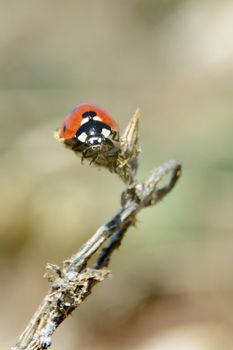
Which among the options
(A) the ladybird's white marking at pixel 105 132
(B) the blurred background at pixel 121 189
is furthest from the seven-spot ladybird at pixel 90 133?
(B) the blurred background at pixel 121 189

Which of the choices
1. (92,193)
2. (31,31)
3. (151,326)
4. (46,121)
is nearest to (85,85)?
(46,121)

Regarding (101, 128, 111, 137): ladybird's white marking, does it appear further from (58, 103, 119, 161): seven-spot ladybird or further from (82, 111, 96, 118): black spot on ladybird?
(82, 111, 96, 118): black spot on ladybird

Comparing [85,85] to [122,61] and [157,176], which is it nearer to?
[122,61]

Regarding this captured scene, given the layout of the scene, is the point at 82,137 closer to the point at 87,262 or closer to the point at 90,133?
A: the point at 90,133

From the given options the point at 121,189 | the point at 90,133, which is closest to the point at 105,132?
the point at 90,133

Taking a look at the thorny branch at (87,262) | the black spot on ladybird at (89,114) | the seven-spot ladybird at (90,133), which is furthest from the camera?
the black spot on ladybird at (89,114)

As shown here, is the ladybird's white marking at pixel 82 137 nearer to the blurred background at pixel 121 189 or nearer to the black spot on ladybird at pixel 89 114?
the black spot on ladybird at pixel 89 114

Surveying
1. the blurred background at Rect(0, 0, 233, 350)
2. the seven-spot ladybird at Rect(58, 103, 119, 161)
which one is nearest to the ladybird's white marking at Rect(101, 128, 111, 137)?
the seven-spot ladybird at Rect(58, 103, 119, 161)
